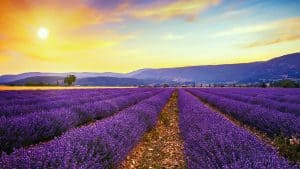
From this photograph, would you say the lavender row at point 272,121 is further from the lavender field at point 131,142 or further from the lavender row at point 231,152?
the lavender row at point 231,152

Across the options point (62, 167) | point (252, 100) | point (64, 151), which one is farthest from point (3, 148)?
point (252, 100)

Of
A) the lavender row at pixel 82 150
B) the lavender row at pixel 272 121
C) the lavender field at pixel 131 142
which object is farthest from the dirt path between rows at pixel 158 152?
the lavender row at pixel 272 121

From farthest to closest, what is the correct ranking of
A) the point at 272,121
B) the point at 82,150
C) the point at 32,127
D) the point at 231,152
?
the point at 272,121 → the point at 32,127 → the point at 231,152 → the point at 82,150

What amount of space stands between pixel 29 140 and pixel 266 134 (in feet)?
18.1

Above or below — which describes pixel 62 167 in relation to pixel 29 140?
above

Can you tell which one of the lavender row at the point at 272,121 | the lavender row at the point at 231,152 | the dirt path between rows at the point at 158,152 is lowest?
the dirt path between rows at the point at 158,152

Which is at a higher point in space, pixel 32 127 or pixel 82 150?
pixel 82 150

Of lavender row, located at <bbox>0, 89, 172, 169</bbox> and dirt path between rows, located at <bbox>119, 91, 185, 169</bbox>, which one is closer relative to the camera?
lavender row, located at <bbox>0, 89, 172, 169</bbox>

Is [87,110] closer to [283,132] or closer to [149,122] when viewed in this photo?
[149,122]

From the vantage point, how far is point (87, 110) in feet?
31.2

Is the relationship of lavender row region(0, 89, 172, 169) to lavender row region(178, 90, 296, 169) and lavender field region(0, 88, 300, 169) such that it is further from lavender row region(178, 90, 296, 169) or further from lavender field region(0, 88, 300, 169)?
lavender row region(178, 90, 296, 169)

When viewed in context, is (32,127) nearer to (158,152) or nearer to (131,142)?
(131,142)

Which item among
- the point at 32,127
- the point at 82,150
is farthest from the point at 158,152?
the point at 82,150

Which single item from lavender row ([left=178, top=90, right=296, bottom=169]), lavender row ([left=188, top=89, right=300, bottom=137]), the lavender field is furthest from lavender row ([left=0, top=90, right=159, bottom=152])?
lavender row ([left=188, top=89, right=300, bottom=137])
